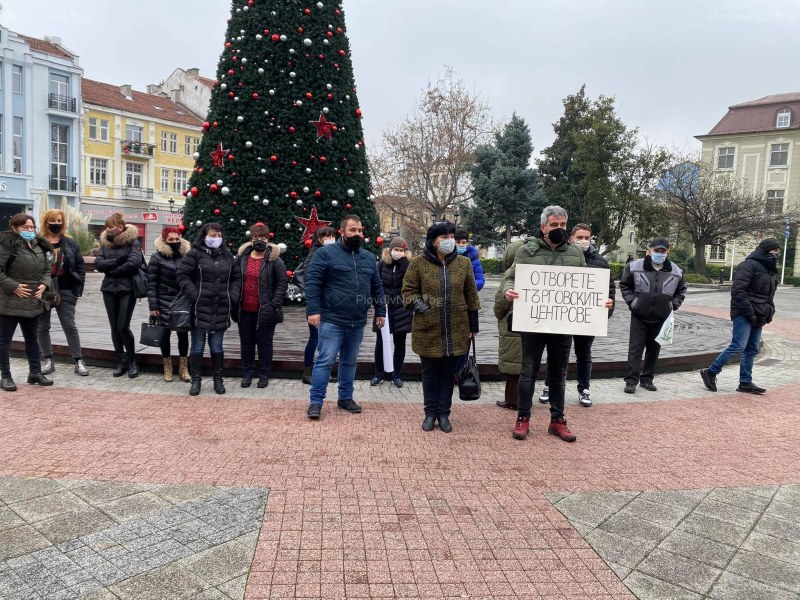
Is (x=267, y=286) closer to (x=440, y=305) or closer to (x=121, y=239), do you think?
(x=121, y=239)

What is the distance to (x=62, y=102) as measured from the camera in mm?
40156

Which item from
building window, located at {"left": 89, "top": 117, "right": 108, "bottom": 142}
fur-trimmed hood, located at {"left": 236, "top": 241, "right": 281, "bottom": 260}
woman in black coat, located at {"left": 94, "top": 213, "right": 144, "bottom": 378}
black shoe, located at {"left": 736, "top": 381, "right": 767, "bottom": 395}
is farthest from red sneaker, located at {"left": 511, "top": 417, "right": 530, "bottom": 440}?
building window, located at {"left": 89, "top": 117, "right": 108, "bottom": 142}

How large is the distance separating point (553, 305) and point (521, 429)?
3.77 feet

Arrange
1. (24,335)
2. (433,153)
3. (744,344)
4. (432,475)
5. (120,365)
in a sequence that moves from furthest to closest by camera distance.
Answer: (433,153), (744,344), (120,365), (24,335), (432,475)

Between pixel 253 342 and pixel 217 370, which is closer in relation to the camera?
pixel 217 370

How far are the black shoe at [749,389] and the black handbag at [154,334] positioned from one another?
7.26 metres

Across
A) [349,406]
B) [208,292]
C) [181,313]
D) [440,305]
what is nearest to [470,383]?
[440,305]

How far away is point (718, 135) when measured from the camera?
56281 millimetres

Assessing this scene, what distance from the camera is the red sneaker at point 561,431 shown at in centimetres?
524

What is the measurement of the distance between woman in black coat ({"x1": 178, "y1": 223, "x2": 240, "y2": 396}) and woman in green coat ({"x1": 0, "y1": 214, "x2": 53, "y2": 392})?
1.55 meters

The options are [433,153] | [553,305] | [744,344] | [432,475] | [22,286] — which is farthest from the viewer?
[433,153]

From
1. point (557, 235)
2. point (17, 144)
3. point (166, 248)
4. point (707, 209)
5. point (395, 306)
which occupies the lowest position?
point (395, 306)

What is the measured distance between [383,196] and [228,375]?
95.4ft

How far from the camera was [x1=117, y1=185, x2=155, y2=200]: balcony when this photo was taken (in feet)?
157
